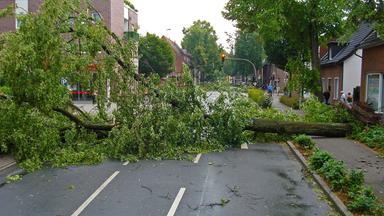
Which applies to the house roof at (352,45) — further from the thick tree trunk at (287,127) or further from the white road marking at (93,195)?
the white road marking at (93,195)

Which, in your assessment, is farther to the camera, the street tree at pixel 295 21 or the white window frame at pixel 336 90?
the white window frame at pixel 336 90

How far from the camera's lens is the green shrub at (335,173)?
9.36m

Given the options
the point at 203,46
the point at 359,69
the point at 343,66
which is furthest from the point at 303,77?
the point at 203,46

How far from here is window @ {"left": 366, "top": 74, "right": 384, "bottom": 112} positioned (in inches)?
787

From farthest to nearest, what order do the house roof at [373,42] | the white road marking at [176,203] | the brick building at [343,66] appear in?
the brick building at [343,66], the house roof at [373,42], the white road marking at [176,203]

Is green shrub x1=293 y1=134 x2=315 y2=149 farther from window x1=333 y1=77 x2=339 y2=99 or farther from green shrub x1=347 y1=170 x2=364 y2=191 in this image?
window x1=333 y1=77 x2=339 y2=99

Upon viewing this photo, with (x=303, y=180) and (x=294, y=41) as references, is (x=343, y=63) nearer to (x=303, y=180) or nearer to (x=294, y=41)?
(x=294, y=41)

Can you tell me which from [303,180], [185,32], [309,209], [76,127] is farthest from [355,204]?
[185,32]

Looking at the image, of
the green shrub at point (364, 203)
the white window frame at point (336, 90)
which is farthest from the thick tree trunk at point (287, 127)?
the white window frame at point (336, 90)

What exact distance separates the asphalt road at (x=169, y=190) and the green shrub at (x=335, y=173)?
46cm

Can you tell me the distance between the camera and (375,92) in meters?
20.7

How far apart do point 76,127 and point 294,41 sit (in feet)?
56.5

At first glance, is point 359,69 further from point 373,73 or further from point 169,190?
point 169,190

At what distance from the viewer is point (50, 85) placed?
12477 mm
